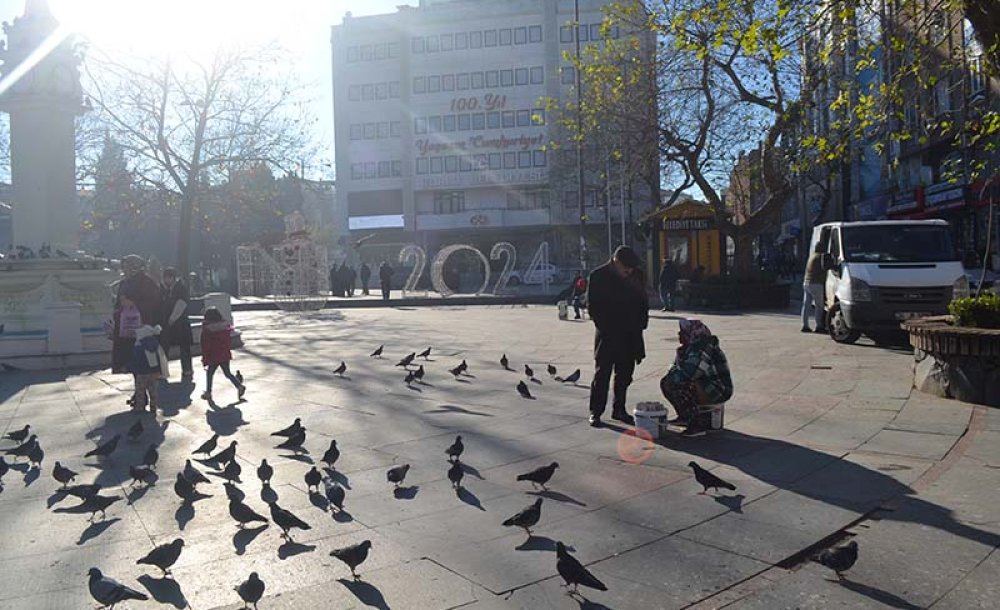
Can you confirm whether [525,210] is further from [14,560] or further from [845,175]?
[14,560]

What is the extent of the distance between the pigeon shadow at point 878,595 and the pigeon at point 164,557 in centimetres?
323

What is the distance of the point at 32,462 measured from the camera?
652 centimetres

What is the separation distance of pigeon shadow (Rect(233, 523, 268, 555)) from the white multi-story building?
54.4 meters

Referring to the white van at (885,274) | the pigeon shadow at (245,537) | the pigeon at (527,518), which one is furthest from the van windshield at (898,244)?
the pigeon shadow at (245,537)

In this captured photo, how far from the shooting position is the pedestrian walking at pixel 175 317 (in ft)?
34.1

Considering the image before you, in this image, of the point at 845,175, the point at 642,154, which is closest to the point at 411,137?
the point at 845,175

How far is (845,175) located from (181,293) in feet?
121

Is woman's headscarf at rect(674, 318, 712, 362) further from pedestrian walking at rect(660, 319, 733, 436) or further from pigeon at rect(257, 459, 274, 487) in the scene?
pigeon at rect(257, 459, 274, 487)

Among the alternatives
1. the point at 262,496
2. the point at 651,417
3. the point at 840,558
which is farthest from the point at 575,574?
the point at 651,417

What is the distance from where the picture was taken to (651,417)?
6676 millimetres

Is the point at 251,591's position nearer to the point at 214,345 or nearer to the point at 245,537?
the point at 245,537

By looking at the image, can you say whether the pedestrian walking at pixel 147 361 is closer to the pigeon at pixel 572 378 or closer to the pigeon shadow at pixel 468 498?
the pigeon shadow at pixel 468 498

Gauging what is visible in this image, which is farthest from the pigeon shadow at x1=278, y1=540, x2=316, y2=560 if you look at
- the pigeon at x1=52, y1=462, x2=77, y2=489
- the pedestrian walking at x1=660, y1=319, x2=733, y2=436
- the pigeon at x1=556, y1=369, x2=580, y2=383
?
the pigeon at x1=556, y1=369, x2=580, y2=383

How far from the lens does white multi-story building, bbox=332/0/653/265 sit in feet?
196
